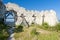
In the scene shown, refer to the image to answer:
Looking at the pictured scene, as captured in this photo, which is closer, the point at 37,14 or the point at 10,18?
the point at 10,18

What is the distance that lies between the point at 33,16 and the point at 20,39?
14.9 m

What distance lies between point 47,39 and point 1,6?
12.2 meters

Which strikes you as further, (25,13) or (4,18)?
(25,13)

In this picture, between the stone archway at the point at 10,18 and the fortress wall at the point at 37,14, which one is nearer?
the stone archway at the point at 10,18

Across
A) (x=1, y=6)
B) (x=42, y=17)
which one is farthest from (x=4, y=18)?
(x=42, y=17)

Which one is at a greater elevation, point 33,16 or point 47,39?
point 33,16

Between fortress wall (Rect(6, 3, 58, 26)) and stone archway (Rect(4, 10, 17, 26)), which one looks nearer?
stone archway (Rect(4, 10, 17, 26))

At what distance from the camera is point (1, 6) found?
22.7 meters

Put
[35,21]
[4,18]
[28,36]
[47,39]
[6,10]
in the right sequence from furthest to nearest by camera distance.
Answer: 1. [35,21]
2. [6,10]
3. [4,18]
4. [28,36]
5. [47,39]

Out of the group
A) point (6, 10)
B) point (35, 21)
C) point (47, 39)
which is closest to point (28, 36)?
point (47, 39)

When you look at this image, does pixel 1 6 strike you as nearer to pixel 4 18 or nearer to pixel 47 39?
pixel 4 18

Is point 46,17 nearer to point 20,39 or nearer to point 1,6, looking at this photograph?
point 1,6

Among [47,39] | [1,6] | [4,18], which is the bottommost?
[47,39]

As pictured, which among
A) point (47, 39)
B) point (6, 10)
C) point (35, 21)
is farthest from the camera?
point (35, 21)
